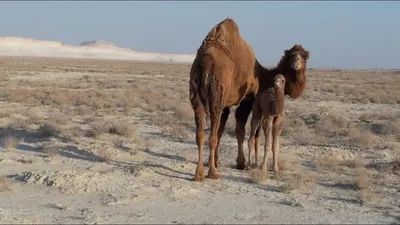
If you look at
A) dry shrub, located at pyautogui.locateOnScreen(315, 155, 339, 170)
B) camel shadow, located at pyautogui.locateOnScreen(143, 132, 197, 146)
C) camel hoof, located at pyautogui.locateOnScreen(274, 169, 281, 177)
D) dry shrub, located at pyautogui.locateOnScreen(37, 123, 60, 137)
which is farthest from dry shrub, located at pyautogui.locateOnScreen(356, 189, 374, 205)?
dry shrub, located at pyautogui.locateOnScreen(37, 123, 60, 137)

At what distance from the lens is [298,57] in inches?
400

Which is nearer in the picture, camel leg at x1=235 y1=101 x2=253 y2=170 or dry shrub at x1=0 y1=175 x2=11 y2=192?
dry shrub at x1=0 y1=175 x2=11 y2=192

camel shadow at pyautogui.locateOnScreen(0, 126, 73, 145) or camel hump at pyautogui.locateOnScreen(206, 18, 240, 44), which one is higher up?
camel hump at pyautogui.locateOnScreen(206, 18, 240, 44)

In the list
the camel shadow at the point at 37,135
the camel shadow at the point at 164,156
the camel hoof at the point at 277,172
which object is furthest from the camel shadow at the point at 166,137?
the camel hoof at the point at 277,172

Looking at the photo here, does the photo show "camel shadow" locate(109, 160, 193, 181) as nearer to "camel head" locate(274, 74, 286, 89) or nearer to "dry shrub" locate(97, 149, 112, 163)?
"dry shrub" locate(97, 149, 112, 163)

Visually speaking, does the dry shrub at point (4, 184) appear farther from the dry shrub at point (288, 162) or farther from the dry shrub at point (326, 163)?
the dry shrub at point (326, 163)

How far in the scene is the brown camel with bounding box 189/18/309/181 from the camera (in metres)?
9.20

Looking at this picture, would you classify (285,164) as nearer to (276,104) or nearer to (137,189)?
(276,104)

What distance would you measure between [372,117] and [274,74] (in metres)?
11.6

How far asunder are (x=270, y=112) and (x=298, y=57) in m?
1.23

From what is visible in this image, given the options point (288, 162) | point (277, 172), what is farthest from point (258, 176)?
point (288, 162)

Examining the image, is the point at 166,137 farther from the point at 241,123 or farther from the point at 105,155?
the point at 241,123

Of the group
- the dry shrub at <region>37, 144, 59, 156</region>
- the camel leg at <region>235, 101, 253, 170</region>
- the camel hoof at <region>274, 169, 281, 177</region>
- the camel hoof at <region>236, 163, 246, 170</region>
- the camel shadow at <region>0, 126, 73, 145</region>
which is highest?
the camel leg at <region>235, 101, 253, 170</region>

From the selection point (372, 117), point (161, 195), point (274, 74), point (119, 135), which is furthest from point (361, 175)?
point (372, 117)
